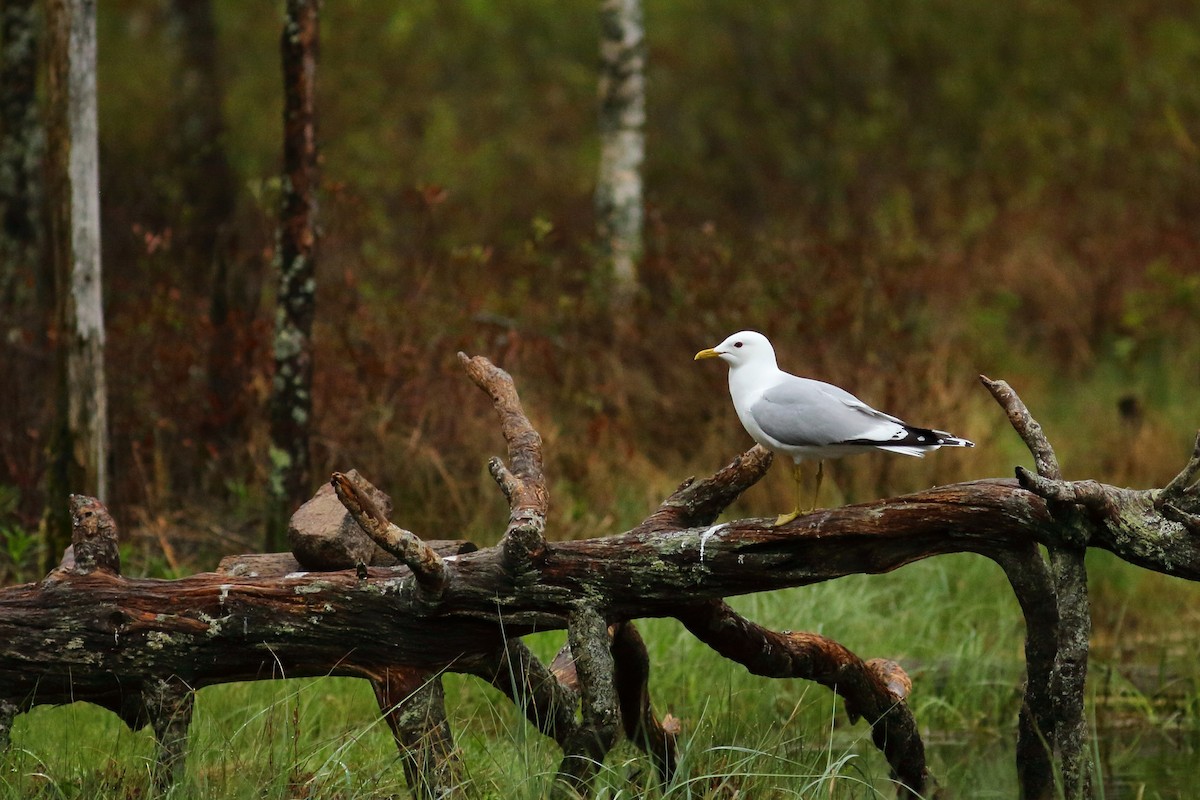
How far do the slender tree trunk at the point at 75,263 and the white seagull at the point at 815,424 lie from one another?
333cm

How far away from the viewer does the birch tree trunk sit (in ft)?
35.1

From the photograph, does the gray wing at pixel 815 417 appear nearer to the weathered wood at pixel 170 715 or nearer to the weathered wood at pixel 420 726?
the weathered wood at pixel 420 726

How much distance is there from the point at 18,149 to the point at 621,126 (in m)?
4.28

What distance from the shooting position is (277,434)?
6.75 meters

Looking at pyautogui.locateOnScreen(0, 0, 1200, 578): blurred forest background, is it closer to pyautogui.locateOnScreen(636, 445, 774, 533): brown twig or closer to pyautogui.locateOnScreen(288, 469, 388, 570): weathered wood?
pyautogui.locateOnScreen(288, 469, 388, 570): weathered wood

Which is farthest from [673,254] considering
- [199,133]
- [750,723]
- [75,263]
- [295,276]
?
[750,723]

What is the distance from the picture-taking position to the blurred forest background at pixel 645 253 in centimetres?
762

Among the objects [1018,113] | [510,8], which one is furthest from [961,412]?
[510,8]

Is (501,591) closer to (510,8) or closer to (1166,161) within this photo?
(1166,161)

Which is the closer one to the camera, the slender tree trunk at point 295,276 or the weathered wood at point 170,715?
the weathered wood at point 170,715

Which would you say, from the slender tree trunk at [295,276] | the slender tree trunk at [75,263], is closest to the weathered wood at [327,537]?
the slender tree trunk at [75,263]

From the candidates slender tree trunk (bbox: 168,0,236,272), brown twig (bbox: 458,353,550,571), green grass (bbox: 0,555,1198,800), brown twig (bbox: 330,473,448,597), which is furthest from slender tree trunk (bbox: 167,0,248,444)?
brown twig (bbox: 330,473,448,597)

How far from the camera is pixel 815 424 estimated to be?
12.4 feet

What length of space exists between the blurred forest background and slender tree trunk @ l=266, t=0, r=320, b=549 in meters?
0.45
